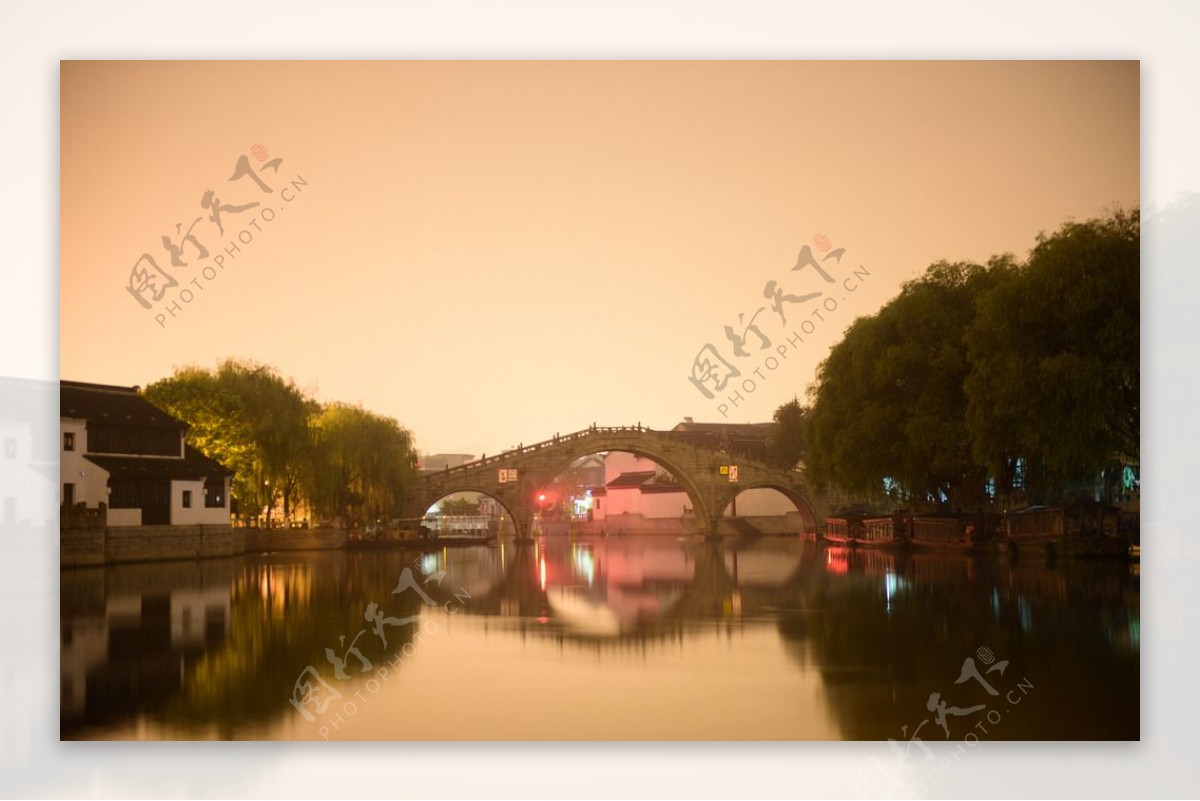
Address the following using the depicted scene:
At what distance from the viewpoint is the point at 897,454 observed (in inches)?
543

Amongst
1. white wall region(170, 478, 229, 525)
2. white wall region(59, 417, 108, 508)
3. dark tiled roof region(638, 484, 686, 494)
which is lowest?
dark tiled roof region(638, 484, 686, 494)

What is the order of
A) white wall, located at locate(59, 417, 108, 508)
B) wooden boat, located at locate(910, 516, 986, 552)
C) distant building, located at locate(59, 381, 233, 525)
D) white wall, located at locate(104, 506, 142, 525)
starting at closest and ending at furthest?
white wall, located at locate(59, 417, 108, 508), distant building, located at locate(59, 381, 233, 525), white wall, located at locate(104, 506, 142, 525), wooden boat, located at locate(910, 516, 986, 552)

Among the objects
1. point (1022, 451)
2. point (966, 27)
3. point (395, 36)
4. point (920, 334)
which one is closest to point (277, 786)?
point (395, 36)

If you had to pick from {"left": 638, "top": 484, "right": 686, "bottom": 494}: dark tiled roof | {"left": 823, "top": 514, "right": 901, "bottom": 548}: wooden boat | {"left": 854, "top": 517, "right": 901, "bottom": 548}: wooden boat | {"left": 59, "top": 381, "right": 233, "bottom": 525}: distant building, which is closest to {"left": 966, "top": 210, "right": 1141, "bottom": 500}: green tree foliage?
{"left": 59, "top": 381, "right": 233, "bottom": 525}: distant building

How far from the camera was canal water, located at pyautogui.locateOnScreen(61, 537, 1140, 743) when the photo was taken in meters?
6.00

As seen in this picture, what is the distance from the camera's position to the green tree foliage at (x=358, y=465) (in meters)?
9.75

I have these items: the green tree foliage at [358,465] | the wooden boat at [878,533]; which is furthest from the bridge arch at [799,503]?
the green tree foliage at [358,465]

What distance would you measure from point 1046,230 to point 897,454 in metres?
6.69

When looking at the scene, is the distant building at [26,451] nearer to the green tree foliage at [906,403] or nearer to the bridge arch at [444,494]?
the green tree foliage at [906,403]

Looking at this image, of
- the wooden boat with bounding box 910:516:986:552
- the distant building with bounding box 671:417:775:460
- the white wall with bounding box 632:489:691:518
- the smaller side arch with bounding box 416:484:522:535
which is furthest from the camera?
the white wall with bounding box 632:489:691:518

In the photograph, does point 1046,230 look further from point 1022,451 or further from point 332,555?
point 332,555

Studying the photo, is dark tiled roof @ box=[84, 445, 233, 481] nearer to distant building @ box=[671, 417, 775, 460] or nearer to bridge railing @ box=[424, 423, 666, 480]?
bridge railing @ box=[424, 423, 666, 480]

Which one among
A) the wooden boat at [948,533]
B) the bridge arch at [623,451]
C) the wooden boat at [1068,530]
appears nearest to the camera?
the wooden boat at [1068,530]

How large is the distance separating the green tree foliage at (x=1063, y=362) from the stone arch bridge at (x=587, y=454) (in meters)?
2.59
